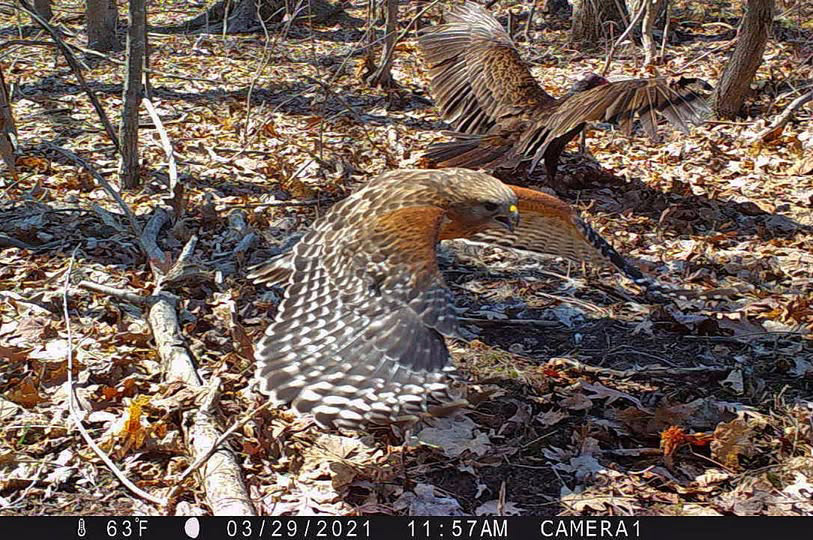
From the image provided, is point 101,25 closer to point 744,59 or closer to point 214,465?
point 744,59

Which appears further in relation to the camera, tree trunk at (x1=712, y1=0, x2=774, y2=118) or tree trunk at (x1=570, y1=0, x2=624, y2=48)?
tree trunk at (x1=570, y1=0, x2=624, y2=48)

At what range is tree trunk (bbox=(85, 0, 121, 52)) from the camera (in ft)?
34.6

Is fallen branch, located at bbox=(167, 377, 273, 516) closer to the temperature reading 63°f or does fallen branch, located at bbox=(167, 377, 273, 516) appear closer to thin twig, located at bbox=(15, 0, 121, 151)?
the temperature reading 63°f

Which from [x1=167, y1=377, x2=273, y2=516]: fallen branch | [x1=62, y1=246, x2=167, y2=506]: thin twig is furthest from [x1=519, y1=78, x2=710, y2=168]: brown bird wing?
[x1=62, y1=246, x2=167, y2=506]: thin twig

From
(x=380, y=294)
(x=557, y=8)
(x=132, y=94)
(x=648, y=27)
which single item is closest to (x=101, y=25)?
(x=132, y=94)

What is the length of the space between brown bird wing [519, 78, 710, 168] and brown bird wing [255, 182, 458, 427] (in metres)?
2.59

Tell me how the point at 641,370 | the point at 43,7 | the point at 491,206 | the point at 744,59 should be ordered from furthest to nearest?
the point at 43,7, the point at 744,59, the point at 641,370, the point at 491,206

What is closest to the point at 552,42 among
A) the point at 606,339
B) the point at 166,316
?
the point at 606,339

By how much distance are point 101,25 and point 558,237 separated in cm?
802

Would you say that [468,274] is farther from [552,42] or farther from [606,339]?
[552,42]

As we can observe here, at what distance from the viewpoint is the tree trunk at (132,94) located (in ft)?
20.2

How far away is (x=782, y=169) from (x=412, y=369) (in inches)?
→ 221

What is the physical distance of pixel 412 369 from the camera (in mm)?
3379

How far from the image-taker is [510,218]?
15.1 feet
